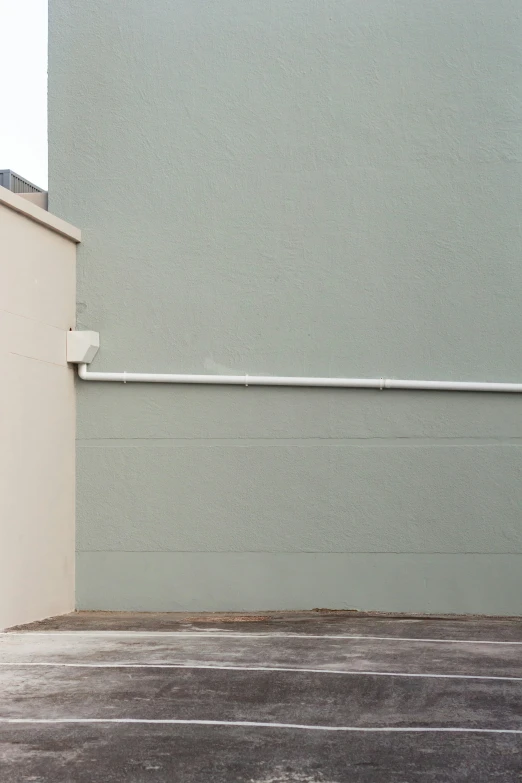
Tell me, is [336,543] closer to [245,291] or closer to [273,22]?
[245,291]

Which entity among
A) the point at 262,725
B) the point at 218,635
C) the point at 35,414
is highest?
the point at 35,414

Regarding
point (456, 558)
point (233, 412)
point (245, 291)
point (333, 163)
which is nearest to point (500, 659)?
point (456, 558)

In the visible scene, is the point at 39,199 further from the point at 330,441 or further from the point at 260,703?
the point at 260,703

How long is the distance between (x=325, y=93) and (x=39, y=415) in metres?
4.82

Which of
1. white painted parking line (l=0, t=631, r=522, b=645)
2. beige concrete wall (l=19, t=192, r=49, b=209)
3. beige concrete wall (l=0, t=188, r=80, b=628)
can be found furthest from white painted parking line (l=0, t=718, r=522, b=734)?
beige concrete wall (l=19, t=192, r=49, b=209)

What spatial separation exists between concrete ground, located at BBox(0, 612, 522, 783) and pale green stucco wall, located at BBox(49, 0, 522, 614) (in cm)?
124

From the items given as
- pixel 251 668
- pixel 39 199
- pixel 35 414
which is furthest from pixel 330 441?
pixel 39 199

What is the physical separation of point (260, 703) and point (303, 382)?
501 centimetres

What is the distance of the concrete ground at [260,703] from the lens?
524 cm

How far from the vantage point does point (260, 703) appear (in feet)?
21.5

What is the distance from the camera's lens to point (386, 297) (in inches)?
440

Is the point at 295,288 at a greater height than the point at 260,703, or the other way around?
the point at 295,288

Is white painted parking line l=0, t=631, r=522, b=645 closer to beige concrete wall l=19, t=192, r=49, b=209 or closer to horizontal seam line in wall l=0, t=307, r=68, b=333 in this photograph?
horizontal seam line in wall l=0, t=307, r=68, b=333

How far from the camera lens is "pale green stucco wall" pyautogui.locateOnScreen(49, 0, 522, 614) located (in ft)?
36.1
